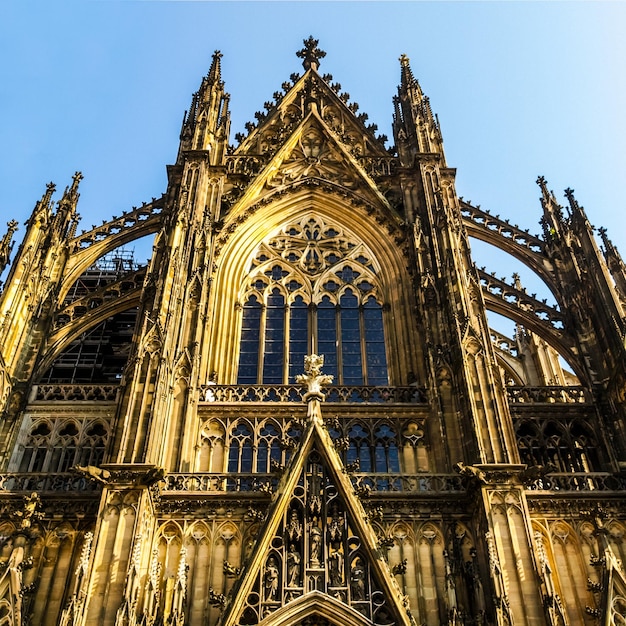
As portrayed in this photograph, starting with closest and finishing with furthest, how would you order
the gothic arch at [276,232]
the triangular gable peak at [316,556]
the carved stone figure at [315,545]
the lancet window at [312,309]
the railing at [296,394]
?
the triangular gable peak at [316,556]
the carved stone figure at [315,545]
the railing at [296,394]
the gothic arch at [276,232]
the lancet window at [312,309]

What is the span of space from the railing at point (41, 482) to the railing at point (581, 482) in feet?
30.8

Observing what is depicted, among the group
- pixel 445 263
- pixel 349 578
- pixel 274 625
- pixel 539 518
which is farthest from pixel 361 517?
pixel 445 263

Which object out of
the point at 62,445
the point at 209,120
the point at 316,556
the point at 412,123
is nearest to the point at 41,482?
the point at 62,445

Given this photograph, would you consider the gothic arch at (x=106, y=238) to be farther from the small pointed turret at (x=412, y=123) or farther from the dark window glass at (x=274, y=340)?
the small pointed turret at (x=412, y=123)

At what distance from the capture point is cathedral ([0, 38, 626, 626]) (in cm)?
1495

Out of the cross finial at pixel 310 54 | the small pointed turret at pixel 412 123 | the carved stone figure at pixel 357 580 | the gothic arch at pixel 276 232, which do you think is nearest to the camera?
the carved stone figure at pixel 357 580

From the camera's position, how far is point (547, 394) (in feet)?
66.2

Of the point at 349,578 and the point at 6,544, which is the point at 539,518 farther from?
the point at 6,544

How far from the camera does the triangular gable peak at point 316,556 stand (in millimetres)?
14461

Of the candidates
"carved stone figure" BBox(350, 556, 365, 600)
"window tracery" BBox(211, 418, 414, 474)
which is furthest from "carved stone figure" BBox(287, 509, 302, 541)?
"window tracery" BBox(211, 418, 414, 474)

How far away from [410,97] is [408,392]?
12684 millimetres

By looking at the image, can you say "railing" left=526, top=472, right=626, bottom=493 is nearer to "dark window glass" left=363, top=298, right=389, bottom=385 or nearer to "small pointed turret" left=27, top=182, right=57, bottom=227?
"dark window glass" left=363, top=298, right=389, bottom=385

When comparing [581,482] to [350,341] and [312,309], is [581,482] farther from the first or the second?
[312,309]

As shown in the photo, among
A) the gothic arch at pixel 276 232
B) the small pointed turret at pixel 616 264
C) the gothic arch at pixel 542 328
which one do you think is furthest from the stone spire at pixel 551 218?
the gothic arch at pixel 276 232
